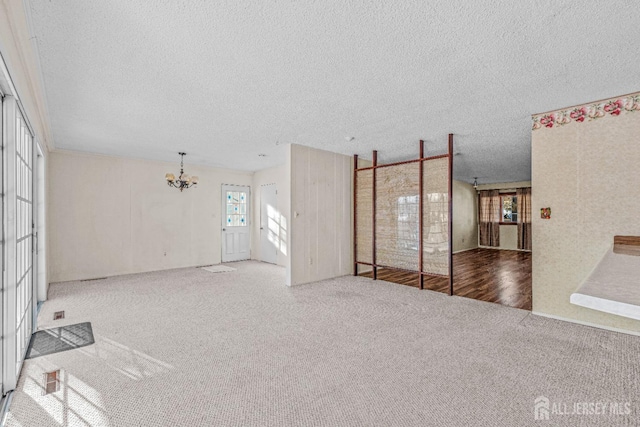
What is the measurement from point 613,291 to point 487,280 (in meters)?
5.40

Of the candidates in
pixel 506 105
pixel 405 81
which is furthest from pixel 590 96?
pixel 405 81

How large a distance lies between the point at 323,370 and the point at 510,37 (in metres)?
2.77

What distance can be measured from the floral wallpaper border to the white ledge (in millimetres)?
3151

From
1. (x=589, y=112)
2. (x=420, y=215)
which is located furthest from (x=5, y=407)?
(x=589, y=112)

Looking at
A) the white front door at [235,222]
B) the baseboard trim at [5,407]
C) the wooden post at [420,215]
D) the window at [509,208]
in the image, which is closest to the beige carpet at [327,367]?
the baseboard trim at [5,407]

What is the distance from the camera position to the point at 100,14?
5.89ft

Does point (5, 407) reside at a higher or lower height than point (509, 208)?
lower

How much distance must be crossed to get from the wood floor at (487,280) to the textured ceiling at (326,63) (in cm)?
243

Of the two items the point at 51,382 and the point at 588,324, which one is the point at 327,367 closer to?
the point at 51,382

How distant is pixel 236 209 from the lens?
7.79 m

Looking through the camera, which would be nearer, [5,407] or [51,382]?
[5,407]

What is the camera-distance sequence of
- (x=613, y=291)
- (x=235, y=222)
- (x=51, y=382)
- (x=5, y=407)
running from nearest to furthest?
(x=613, y=291)
(x=5, y=407)
(x=51, y=382)
(x=235, y=222)

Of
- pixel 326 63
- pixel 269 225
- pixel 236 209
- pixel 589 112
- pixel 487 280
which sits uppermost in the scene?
pixel 326 63

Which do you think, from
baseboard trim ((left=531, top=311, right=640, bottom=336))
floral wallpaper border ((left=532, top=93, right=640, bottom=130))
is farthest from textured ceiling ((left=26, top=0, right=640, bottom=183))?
baseboard trim ((left=531, top=311, right=640, bottom=336))
